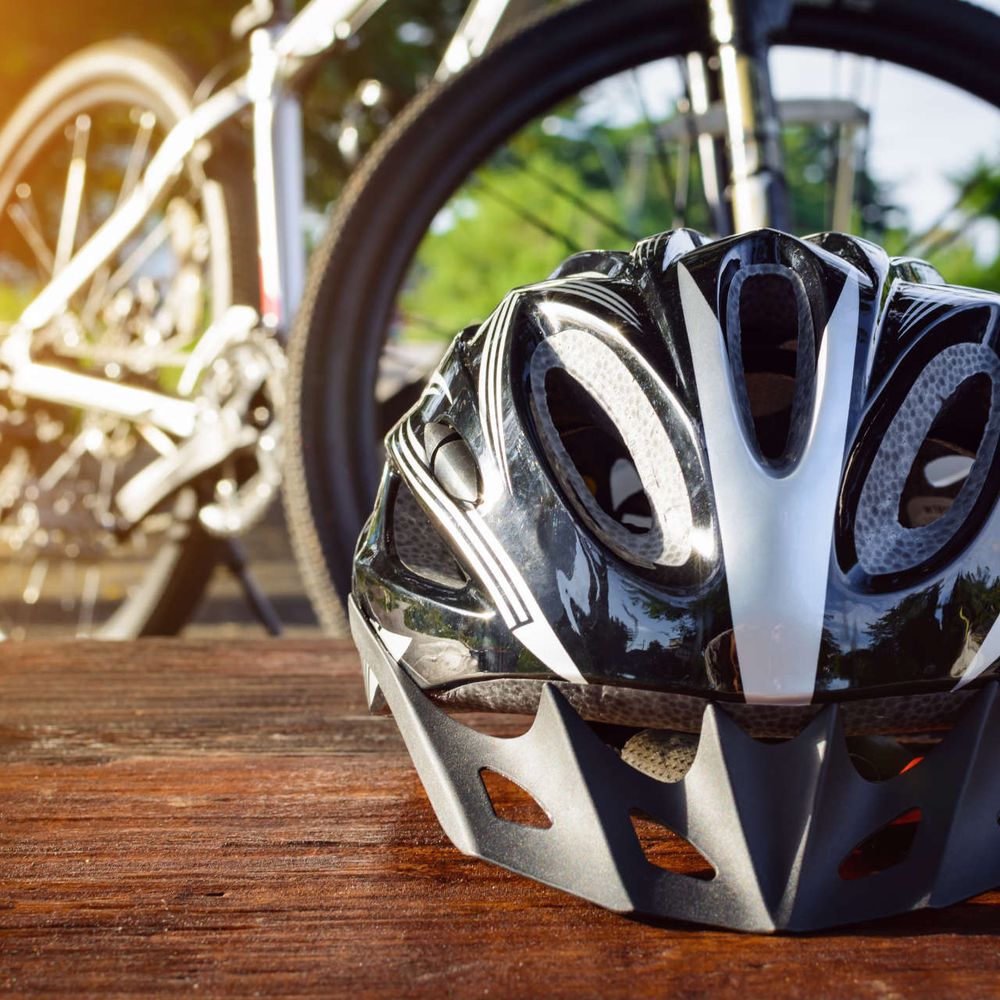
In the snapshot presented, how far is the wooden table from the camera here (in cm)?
43

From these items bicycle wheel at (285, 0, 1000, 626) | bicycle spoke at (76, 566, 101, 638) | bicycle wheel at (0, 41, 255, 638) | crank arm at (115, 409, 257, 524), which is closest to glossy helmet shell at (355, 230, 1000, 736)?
→ bicycle wheel at (285, 0, 1000, 626)

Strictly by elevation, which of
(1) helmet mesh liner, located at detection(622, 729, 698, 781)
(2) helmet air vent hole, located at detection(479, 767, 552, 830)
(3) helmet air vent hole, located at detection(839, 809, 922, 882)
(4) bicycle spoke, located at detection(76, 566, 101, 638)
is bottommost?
(4) bicycle spoke, located at detection(76, 566, 101, 638)

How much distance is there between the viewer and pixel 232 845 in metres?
0.57

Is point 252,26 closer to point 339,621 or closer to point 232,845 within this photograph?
point 339,621

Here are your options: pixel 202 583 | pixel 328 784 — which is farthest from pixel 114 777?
pixel 202 583

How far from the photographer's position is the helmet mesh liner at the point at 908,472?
1.70ft

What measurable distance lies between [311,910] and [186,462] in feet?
3.88

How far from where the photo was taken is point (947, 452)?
2.21ft

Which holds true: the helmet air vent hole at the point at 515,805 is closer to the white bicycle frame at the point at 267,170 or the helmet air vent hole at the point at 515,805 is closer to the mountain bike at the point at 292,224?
the mountain bike at the point at 292,224

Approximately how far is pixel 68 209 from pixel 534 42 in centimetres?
149

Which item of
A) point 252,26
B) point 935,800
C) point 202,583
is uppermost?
point 252,26

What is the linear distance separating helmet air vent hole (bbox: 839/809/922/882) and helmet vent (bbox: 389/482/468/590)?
11.2 inches

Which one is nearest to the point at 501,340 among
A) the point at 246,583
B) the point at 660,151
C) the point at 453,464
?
the point at 453,464

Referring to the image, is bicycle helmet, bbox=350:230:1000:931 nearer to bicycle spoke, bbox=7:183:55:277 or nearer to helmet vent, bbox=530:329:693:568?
helmet vent, bbox=530:329:693:568
